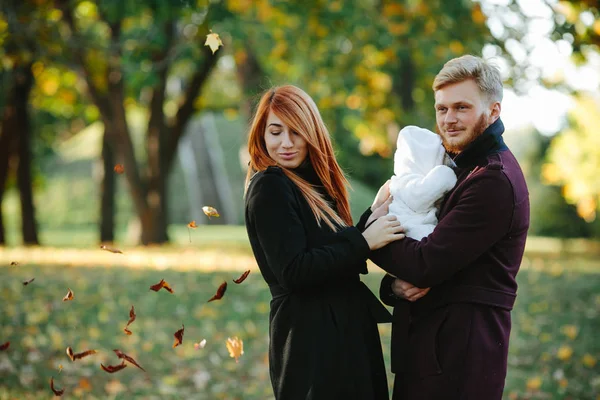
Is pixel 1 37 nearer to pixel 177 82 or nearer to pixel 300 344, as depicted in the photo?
pixel 300 344

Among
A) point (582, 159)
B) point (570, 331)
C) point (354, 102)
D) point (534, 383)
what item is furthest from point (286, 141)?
point (582, 159)

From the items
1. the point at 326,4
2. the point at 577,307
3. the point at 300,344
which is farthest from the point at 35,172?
the point at 300,344

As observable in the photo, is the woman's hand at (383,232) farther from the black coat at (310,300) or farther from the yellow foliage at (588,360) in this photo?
the yellow foliage at (588,360)

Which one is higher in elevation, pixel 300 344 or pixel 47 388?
pixel 300 344

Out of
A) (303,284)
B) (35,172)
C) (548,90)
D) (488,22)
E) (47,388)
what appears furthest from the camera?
(35,172)

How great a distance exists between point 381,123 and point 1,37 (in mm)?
13791

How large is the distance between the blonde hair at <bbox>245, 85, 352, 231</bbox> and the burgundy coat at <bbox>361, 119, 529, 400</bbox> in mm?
333

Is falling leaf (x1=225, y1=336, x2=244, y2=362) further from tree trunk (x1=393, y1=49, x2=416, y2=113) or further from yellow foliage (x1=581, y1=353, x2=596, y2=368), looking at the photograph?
tree trunk (x1=393, y1=49, x2=416, y2=113)

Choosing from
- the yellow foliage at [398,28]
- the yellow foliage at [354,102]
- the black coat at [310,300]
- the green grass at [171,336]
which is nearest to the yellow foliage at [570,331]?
the green grass at [171,336]

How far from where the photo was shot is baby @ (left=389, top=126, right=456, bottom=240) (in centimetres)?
283

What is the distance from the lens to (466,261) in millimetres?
2730

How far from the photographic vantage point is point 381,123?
19.0 metres

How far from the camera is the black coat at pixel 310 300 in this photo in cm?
281

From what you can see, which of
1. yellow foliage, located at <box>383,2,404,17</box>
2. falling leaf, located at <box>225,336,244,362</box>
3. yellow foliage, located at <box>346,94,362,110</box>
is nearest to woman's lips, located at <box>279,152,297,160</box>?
falling leaf, located at <box>225,336,244,362</box>
